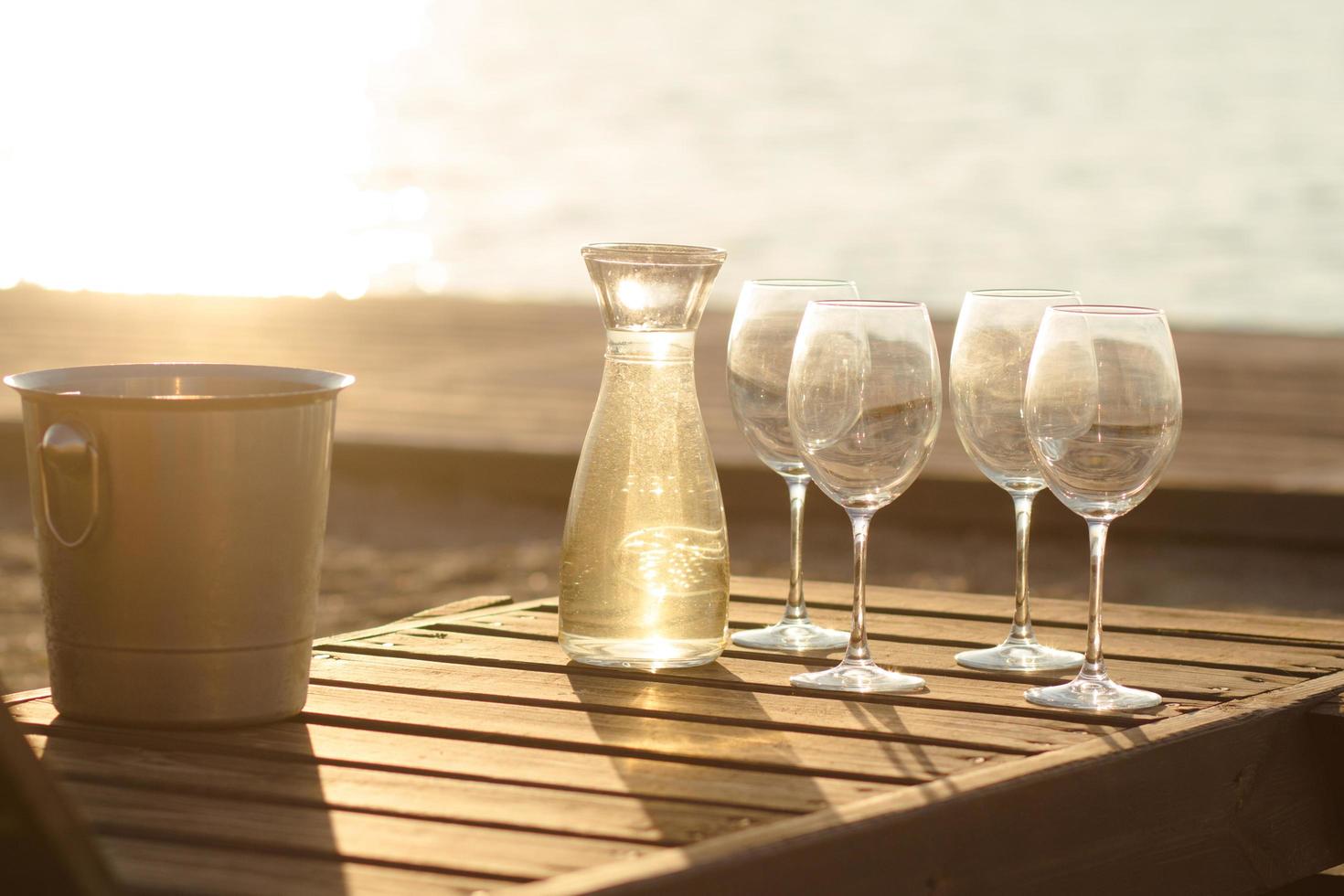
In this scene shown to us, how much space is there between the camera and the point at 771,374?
1673 mm

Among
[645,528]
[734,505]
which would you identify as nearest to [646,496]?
[645,528]

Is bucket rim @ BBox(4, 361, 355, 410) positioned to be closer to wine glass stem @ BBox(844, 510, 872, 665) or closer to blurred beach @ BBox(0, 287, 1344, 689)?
wine glass stem @ BBox(844, 510, 872, 665)

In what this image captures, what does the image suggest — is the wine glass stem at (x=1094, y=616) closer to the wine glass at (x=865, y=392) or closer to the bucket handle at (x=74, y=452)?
the wine glass at (x=865, y=392)

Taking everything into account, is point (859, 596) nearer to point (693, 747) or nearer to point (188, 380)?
point (693, 747)

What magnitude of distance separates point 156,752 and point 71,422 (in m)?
0.22

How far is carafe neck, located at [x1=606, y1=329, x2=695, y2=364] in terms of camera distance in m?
1.53

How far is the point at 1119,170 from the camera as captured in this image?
1922cm

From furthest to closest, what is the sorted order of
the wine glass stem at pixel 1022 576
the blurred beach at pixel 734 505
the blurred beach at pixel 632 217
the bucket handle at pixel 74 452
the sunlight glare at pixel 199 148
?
the sunlight glare at pixel 199 148
the blurred beach at pixel 632 217
the blurred beach at pixel 734 505
the wine glass stem at pixel 1022 576
the bucket handle at pixel 74 452

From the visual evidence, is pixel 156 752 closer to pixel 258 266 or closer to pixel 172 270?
pixel 172 270

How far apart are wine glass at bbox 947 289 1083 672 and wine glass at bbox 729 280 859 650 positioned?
149mm

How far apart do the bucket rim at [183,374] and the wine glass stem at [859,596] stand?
0.41m

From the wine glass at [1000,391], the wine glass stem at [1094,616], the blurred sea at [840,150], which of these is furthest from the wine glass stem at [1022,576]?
the blurred sea at [840,150]

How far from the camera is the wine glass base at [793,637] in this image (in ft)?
5.41

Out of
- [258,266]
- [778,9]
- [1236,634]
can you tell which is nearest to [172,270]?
[258,266]
